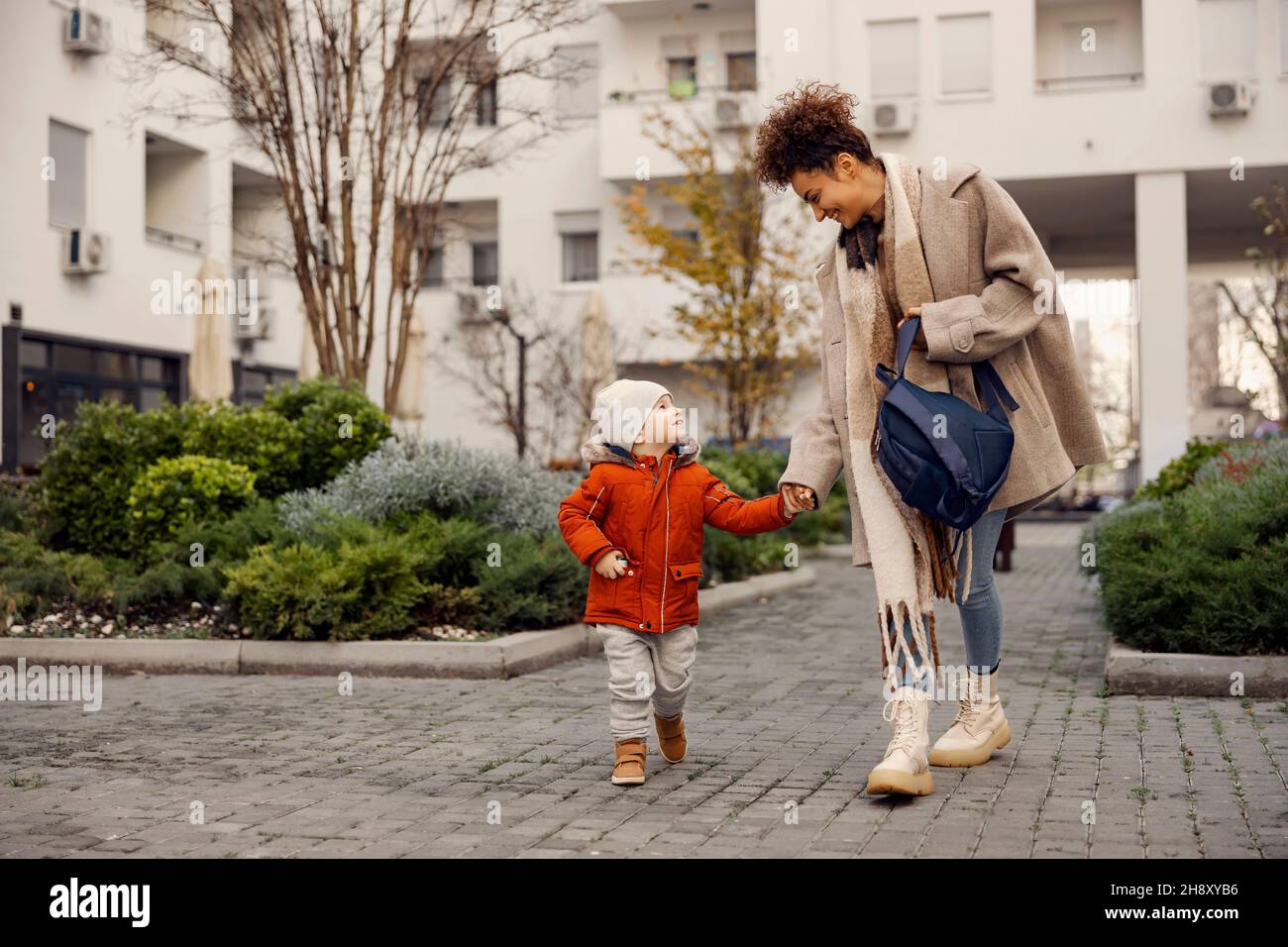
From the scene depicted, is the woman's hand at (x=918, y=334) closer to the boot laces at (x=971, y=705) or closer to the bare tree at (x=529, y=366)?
the boot laces at (x=971, y=705)

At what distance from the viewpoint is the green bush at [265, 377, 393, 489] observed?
11.0 metres

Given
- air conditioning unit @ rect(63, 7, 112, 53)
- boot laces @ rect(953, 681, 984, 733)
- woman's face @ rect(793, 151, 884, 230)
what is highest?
air conditioning unit @ rect(63, 7, 112, 53)

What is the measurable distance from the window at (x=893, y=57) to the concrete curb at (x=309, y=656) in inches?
738

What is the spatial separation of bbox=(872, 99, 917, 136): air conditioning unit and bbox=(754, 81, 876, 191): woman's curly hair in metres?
20.5

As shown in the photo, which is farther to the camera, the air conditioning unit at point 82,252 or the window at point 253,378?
the window at point 253,378

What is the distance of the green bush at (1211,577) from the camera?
7023mm

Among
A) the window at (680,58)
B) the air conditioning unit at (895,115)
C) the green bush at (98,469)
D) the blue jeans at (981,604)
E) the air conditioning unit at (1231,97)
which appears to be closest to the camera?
the blue jeans at (981,604)

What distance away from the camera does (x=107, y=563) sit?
1009 centimetres

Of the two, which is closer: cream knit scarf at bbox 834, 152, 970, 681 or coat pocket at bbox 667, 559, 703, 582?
cream knit scarf at bbox 834, 152, 970, 681

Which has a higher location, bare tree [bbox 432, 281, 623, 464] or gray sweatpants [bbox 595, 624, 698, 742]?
bare tree [bbox 432, 281, 623, 464]

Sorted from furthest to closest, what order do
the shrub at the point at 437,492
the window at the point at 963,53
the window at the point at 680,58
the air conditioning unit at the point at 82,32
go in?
the window at the point at 680,58
the window at the point at 963,53
the air conditioning unit at the point at 82,32
the shrub at the point at 437,492

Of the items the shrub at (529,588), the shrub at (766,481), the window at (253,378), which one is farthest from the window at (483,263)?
the shrub at (529,588)

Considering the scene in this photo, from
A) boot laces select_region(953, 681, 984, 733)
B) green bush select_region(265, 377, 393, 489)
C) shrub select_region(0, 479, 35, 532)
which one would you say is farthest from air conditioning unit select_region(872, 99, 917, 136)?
boot laces select_region(953, 681, 984, 733)

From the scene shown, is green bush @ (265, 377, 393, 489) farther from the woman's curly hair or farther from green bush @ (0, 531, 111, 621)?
the woman's curly hair
